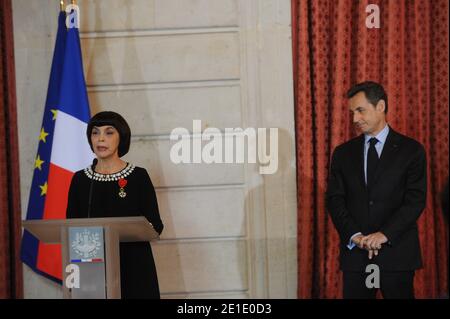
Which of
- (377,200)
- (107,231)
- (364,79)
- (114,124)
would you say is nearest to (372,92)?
(377,200)

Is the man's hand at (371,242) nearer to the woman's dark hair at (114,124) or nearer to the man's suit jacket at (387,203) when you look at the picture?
the man's suit jacket at (387,203)

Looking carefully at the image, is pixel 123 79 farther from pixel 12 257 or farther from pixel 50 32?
pixel 12 257

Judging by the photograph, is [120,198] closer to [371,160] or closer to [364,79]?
[371,160]

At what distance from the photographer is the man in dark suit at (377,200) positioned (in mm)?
3900

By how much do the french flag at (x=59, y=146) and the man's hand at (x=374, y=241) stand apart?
173 centimetres

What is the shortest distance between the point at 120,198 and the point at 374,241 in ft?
4.28

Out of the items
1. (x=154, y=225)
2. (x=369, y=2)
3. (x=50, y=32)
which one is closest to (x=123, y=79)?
(x=50, y=32)

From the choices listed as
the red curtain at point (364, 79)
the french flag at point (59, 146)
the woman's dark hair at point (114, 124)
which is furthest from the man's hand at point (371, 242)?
the french flag at point (59, 146)

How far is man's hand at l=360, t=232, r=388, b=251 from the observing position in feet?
12.7

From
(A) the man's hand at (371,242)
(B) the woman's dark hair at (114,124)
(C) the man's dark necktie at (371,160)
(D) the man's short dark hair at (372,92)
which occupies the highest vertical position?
(D) the man's short dark hair at (372,92)

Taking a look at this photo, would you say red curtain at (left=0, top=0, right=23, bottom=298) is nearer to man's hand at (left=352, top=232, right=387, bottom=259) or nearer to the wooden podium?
the wooden podium

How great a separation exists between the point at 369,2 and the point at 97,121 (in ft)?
6.38

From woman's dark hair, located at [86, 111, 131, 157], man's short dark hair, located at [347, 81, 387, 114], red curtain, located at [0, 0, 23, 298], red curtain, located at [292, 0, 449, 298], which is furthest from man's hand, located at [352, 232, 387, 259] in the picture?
red curtain, located at [0, 0, 23, 298]

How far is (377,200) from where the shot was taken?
3984mm
